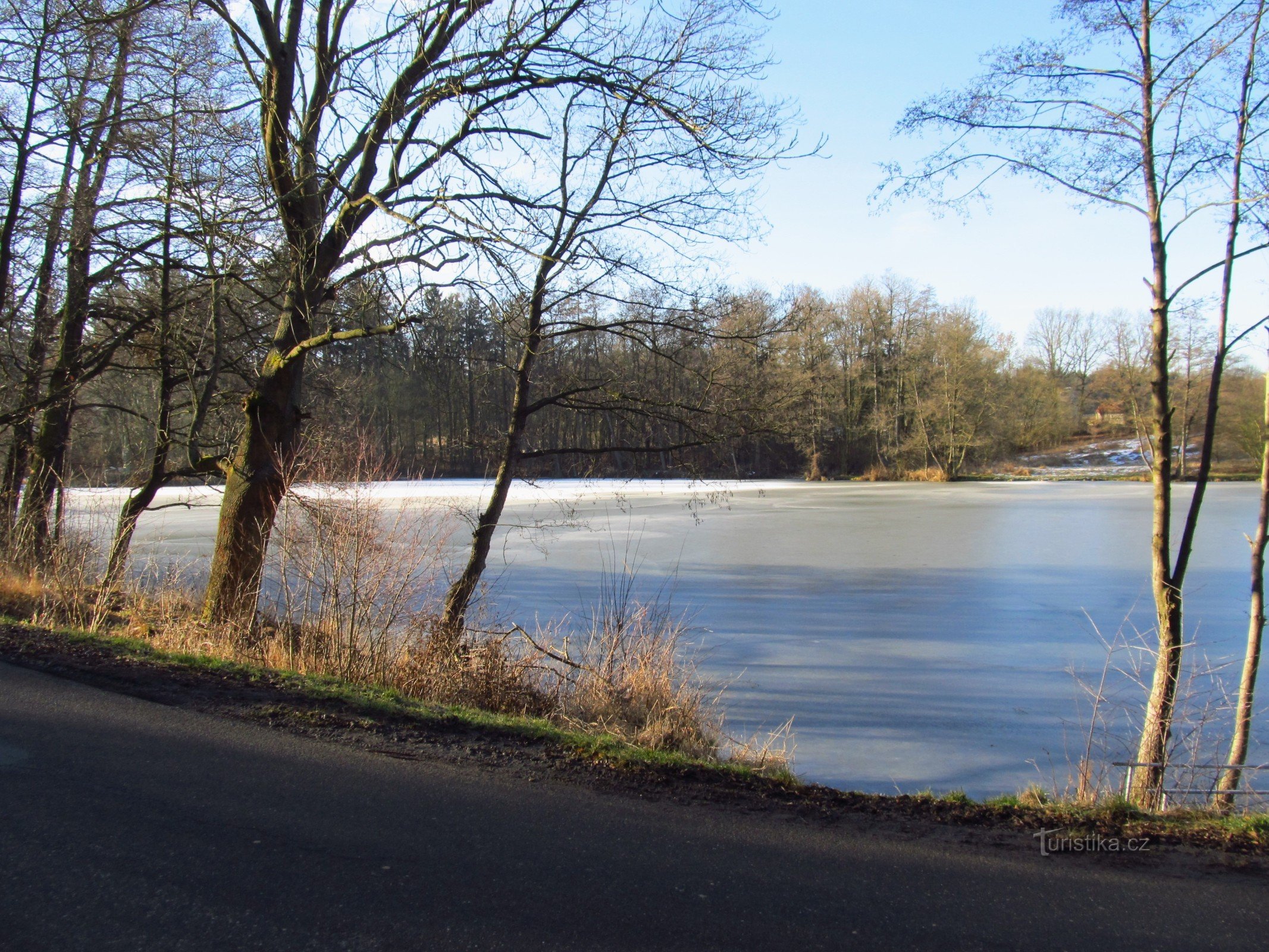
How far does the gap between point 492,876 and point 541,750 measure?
1.42 meters

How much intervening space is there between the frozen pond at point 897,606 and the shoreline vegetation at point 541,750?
167 centimetres

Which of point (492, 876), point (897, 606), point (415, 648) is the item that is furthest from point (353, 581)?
point (897, 606)

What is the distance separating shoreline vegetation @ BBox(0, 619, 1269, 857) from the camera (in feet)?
11.4

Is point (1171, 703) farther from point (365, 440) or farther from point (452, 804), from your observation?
point (365, 440)

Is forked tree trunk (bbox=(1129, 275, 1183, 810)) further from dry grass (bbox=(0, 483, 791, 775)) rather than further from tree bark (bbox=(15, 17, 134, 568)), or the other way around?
tree bark (bbox=(15, 17, 134, 568))

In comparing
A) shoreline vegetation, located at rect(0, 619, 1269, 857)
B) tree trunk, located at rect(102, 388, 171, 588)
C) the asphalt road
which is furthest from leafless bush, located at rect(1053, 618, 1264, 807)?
tree trunk, located at rect(102, 388, 171, 588)

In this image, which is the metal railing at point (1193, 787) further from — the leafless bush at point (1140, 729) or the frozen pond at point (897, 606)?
the frozen pond at point (897, 606)

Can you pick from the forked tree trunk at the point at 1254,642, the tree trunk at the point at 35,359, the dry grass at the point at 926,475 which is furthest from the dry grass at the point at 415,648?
the dry grass at the point at 926,475

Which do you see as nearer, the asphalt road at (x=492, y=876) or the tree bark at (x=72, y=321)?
the asphalt road at (x=492, y=876)

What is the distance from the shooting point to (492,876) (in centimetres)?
276

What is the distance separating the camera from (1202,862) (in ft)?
9.95

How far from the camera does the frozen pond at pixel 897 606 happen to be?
20.9ft

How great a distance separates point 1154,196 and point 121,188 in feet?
37.1

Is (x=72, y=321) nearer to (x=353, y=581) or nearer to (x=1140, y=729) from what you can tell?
(x=353, y=581)
